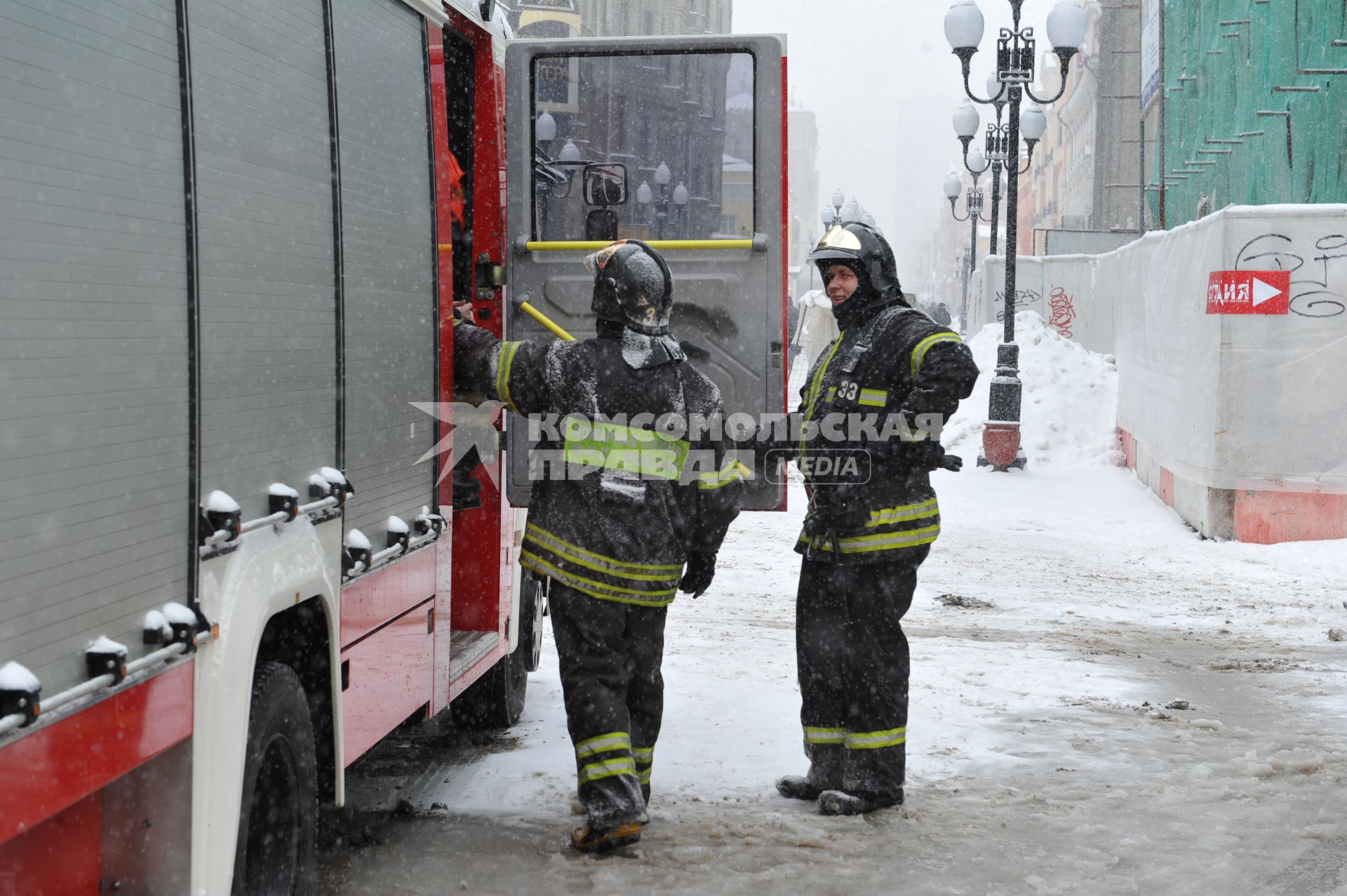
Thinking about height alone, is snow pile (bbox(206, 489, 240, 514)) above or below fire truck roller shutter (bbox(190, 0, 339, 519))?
below

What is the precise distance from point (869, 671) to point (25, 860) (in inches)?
128

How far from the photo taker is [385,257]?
416 cm

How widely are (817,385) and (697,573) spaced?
879mm

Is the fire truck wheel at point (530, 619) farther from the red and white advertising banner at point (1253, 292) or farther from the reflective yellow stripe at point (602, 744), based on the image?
the red and white advertising banner at point (1253, 292)

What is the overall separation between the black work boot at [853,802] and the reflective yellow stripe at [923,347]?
1449 millimetres

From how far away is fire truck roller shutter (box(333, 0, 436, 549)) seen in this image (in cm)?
386

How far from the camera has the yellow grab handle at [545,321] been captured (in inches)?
215

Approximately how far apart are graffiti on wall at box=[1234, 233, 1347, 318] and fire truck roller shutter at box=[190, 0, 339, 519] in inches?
361

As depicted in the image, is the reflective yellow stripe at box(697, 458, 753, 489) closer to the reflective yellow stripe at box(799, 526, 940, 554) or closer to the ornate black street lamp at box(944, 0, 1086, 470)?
the reflective yellow stripe at box(799, 526, 940, 554)

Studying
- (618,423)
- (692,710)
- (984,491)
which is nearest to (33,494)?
(618,423)

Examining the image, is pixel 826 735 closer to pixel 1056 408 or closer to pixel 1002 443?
pixel 1002 443

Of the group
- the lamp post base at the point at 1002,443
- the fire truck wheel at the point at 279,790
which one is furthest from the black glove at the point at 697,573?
the lamp post base at the point at 1002,443

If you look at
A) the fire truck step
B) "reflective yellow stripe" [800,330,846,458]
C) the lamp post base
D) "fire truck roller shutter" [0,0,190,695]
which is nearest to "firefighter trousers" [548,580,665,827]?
the fire truck step

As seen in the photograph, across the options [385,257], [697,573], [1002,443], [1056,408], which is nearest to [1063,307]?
[1056,408]
